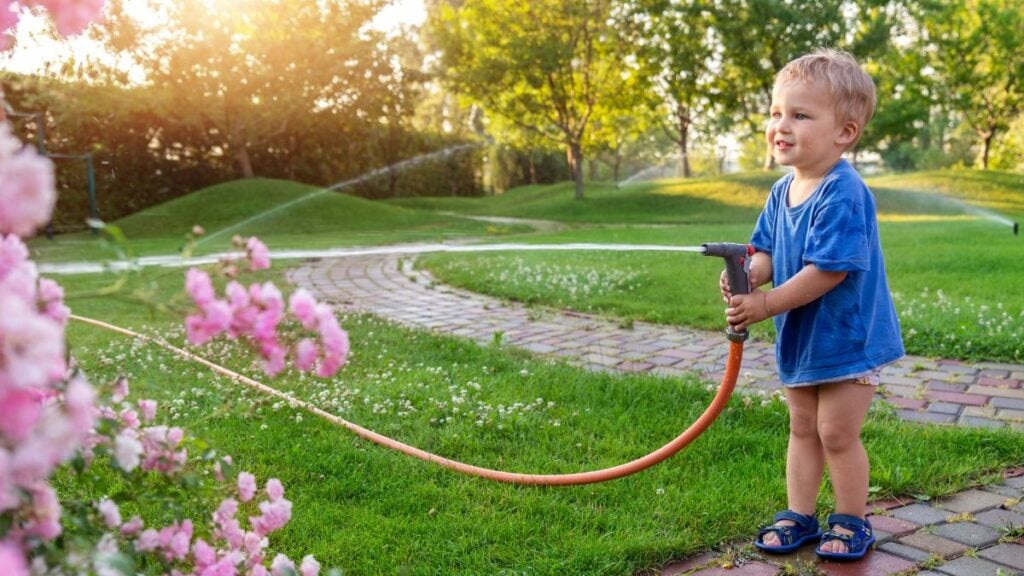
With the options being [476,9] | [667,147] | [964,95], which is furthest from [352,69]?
[667,147]

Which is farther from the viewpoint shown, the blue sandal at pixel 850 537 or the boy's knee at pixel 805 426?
the boy's knee at pixel 805 426

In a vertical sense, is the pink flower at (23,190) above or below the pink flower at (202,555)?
above

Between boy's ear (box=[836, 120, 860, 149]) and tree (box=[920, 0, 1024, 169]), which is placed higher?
tree (box=[920, 0, 1024, 169])

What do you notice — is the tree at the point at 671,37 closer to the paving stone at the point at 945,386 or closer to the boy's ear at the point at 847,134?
the paving stone at the point at 945,386

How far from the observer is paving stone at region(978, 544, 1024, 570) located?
→ 252 centimetres

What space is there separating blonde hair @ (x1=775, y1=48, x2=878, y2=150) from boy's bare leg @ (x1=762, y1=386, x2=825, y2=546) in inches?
34.4

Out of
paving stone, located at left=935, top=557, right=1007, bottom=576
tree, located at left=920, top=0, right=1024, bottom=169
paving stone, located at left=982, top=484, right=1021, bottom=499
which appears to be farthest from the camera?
tree, located at left=920, top=0, right=1024, bottom=169

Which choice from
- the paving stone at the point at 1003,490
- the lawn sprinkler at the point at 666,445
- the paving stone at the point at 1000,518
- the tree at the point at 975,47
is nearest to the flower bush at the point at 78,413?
the lawn sprinkler at the point at 666,445

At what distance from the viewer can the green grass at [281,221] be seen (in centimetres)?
1678

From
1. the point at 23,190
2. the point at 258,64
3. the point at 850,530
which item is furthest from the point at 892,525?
the point at 258,64

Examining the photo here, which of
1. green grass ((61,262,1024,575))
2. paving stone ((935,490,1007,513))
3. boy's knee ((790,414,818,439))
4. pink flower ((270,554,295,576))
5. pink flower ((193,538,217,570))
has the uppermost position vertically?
pink flower ((193,538,217,570))

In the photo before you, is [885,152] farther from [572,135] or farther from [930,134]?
[572,135]

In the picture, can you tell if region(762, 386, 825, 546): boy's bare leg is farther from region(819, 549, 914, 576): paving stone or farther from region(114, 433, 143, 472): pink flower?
region(114, 433, 143, 472): pink flower

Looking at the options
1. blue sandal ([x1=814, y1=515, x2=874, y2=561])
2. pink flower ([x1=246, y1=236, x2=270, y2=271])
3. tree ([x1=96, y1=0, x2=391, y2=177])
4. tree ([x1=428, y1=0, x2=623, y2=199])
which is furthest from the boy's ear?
tree ([x1=96, y1=0, x2=391, y2=177])
